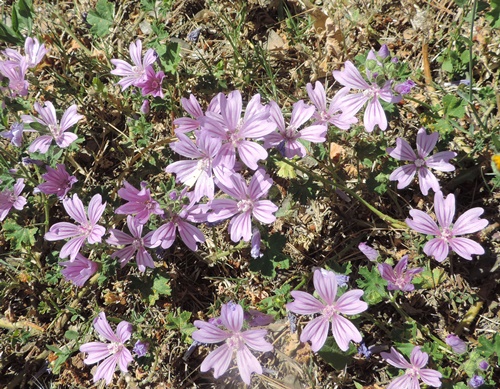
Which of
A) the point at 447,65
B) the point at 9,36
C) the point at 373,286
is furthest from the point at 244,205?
the point at 9,36

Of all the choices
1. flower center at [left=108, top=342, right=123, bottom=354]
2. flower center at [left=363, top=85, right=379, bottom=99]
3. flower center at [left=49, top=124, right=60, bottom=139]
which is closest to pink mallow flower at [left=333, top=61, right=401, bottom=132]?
flower center at [left=363, top=85, right=379, bottom=99]

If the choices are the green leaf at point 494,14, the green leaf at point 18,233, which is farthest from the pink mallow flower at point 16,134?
the green leaf at point 494,14

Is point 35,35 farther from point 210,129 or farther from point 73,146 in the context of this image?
point 210,129

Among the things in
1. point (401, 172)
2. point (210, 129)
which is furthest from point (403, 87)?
point (210, 129)

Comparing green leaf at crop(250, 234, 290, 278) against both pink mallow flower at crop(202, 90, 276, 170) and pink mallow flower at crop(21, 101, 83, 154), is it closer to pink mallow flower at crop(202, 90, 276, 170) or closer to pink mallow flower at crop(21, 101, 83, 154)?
pink mallow flower at crop(202, 90, 276, 170)

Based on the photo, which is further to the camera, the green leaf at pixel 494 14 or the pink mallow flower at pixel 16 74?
the pink mallow flower at pixel 16 74

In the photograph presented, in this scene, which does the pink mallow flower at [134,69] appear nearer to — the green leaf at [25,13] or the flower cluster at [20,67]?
the flower cluster at [20,67]

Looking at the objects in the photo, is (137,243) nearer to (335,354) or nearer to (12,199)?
(12,199)
